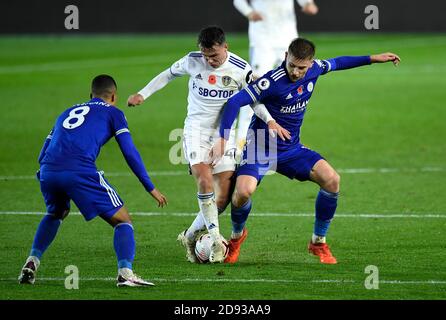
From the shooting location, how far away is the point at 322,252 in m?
8.90

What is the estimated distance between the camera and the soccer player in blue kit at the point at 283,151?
8.94m

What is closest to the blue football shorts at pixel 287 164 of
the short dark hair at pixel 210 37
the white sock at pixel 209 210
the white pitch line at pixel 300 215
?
the white sock at pixel 209 210

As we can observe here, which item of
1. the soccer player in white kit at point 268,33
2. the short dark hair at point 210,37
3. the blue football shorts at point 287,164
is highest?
the soccer player in white kit at point 268,33

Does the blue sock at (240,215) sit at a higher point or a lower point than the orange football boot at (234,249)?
higher

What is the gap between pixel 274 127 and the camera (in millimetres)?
8695

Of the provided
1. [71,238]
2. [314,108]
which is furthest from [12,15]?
[71,238]

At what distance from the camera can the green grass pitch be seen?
7.90m

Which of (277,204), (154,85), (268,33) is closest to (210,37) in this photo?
(154,85)

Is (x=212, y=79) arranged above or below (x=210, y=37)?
below

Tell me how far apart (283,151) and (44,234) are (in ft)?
7.59

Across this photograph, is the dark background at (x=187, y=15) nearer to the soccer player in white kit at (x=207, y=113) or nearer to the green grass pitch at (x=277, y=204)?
the green grass pitch at (x=277, y=204)

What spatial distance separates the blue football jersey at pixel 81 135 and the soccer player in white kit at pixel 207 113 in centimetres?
111

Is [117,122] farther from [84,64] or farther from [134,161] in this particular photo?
[84,64]
